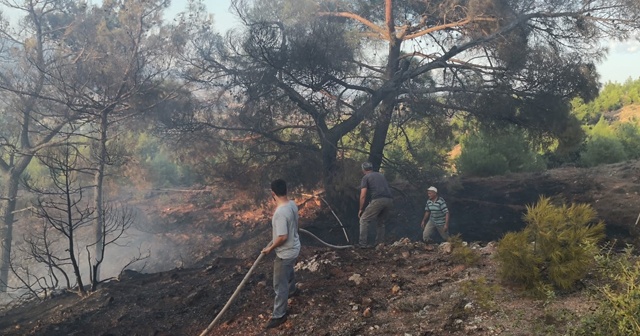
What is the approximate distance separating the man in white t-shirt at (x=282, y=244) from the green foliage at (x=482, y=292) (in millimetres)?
1837

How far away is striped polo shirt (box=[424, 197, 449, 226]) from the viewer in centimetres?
924

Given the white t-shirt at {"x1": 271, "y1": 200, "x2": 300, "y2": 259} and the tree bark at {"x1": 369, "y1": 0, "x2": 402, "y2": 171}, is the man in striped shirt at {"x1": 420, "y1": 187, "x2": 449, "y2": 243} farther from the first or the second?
the white t-shirt at {"x1": 271, "y1": 200, "x2": 300, "y2": 259}

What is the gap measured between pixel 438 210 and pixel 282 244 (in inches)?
181

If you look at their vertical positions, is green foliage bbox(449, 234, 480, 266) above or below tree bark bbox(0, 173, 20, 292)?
below

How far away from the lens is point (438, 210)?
30.3 feet

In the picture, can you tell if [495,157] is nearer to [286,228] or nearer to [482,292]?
[482,292]

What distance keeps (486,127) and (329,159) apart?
12.9ft

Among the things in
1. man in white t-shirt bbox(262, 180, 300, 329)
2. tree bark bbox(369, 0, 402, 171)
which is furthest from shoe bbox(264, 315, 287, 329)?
tree bark bbox(369, 0, 402, 171)

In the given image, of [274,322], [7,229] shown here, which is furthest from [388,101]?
[7,229]

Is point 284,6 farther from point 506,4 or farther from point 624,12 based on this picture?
point 624,12

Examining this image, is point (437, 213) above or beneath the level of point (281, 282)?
above

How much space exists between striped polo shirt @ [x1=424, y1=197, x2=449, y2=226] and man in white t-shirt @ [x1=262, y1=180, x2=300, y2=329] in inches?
172

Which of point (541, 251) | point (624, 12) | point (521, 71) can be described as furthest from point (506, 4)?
point (541, 251)

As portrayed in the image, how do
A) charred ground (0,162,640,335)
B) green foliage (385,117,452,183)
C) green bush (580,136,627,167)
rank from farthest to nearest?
green bush (580,136,627,167) → green foliage (385,117,452,183) → charred ground (0,162,640,335)
